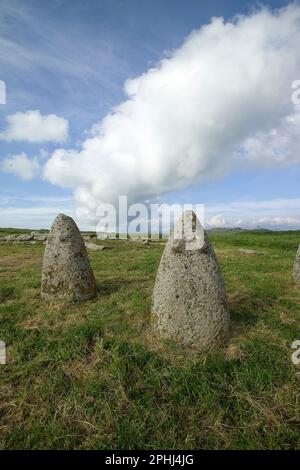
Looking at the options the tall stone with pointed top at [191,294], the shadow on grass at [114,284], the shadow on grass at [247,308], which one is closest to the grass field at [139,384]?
the shadow on grass at [247,308]

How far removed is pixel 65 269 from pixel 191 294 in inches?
163

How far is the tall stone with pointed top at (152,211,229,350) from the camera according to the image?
207 inches

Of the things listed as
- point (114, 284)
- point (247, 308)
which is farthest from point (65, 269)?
point (247, 308)

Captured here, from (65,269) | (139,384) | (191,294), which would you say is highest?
(65,269)

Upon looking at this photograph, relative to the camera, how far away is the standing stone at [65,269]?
7.81m

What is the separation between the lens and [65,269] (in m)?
7.84

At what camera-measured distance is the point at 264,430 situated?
11.5 feet

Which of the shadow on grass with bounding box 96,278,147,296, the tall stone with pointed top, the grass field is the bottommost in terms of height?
the grass field

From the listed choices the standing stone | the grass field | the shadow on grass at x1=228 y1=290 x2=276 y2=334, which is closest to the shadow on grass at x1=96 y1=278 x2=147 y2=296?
the standing stone

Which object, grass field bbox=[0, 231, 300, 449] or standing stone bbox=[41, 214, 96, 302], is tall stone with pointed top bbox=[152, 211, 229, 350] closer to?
Result: grass field bbox=[0, 231, 300, 449]

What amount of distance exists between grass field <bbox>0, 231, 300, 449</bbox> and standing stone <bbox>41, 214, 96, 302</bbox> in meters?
0.81

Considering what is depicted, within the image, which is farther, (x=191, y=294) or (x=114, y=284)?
(x=114, y=284)

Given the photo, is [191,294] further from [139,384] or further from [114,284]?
[114,284]
